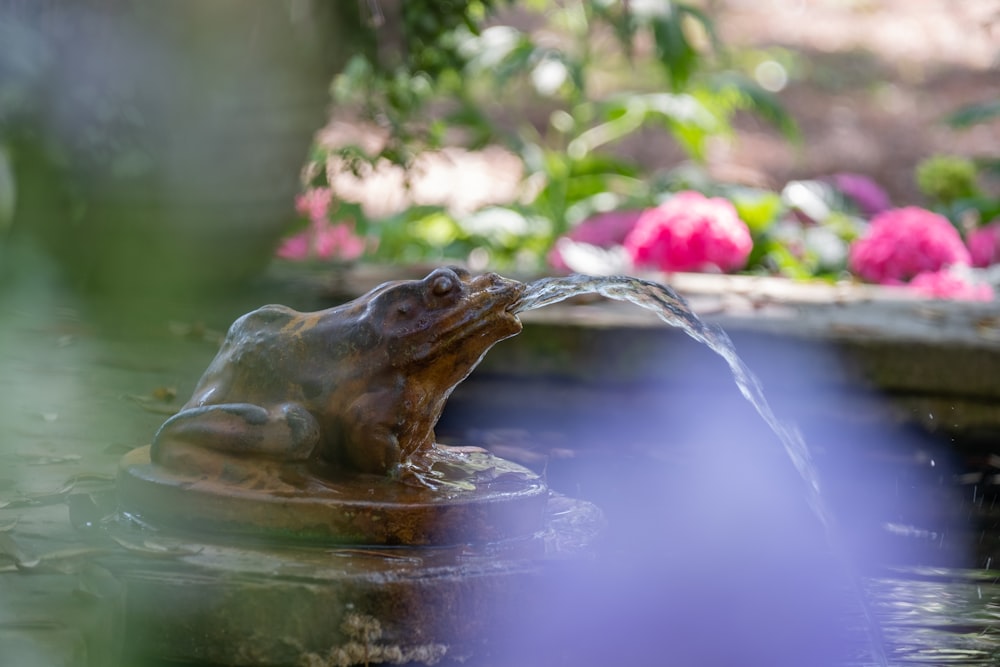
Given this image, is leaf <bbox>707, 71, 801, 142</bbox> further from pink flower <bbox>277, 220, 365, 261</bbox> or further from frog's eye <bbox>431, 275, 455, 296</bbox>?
frog's eye <bbox>431, 275, 455, 296</bbox>

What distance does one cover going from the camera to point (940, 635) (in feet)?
5.34

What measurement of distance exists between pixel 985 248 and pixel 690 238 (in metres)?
1.33

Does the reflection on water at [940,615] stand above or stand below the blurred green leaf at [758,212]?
below

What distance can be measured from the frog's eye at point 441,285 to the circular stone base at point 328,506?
0.78 ft

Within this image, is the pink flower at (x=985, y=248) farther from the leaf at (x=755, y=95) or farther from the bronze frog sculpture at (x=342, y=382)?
the bronze frog sculpture at (x=342, y=382)

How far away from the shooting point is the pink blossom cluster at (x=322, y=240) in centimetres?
502

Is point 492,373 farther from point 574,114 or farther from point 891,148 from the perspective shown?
point 891,148

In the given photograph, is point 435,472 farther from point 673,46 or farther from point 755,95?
point 755,95

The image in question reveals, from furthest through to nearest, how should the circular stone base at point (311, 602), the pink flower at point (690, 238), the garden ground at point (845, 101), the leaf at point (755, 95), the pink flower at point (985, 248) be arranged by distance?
1. the garden ground at point (845, 101)
2. the leaf at point (755, 95)
3. the pink flower at point (985, 248)
4. the pink flower at point (690, 238)
5. the circular stone base at point (311, 602)

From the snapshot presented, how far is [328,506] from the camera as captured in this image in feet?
4.66

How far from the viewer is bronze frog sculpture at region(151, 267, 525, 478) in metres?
1.47

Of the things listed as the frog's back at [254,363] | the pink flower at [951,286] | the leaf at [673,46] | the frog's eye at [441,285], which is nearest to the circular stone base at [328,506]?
the frog's back at [254,363]

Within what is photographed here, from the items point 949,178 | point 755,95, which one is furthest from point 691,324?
point 755,95

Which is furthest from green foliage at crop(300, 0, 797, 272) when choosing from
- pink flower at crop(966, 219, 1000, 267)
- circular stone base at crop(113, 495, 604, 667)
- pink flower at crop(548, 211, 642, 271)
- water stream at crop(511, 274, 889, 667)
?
circular stone base at crop(113, 495, 604, 667)
